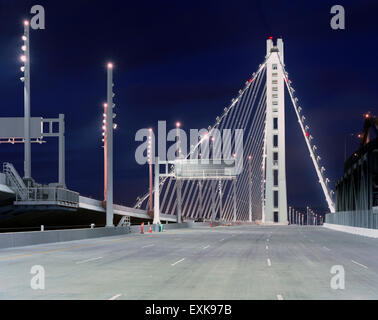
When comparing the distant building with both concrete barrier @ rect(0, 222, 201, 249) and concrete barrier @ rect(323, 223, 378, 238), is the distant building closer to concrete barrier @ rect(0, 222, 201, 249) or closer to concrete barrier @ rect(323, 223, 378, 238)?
concrete barrier @ rect(323, 223, 378, 238)

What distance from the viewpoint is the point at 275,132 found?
302 feet

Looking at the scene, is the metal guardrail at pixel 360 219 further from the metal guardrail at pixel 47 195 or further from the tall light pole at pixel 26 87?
the tall light pole at pixel 26 87

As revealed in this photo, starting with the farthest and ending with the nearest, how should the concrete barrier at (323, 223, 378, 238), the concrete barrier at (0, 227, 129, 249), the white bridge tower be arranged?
the white bridge tower < the concrete barrier at (323, 223, 378, 238) < the concrete barrier at (0, 227, 129, 249)

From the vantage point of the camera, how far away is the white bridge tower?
89.9m

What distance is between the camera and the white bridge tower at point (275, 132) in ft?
295

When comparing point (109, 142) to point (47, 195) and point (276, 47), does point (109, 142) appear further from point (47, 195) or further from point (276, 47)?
point (276, 47)

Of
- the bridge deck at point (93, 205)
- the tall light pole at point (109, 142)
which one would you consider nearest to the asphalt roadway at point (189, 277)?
the tall light pole at point (109, 142)

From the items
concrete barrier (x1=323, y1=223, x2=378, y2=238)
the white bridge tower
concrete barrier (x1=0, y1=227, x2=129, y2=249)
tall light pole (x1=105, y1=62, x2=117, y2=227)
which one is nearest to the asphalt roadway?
concrete barrier (x1=0, y1=227, x2=129, y2=249)

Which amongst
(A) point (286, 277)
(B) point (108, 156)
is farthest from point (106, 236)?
(A) point (286, 277)

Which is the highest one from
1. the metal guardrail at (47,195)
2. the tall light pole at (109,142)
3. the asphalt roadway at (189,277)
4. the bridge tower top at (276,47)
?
→ the bridge tower top at (276,47)

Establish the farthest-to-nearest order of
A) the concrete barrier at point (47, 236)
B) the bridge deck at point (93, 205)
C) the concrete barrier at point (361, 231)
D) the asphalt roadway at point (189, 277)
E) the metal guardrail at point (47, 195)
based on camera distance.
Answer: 1. the metal guardrail at point (47, 195)
2. the bridge deck at point (93, 205)
3. the concrete barrier at point (361, 231)
4. the concrete barrier at point (47, 236)
5. the asphalt roadway at point (189, 277)

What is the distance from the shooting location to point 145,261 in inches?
800

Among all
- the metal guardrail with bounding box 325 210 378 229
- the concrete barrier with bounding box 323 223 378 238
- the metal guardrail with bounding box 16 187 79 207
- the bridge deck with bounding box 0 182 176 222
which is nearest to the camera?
the concrete barrier with bounding box 323 223 378 238
